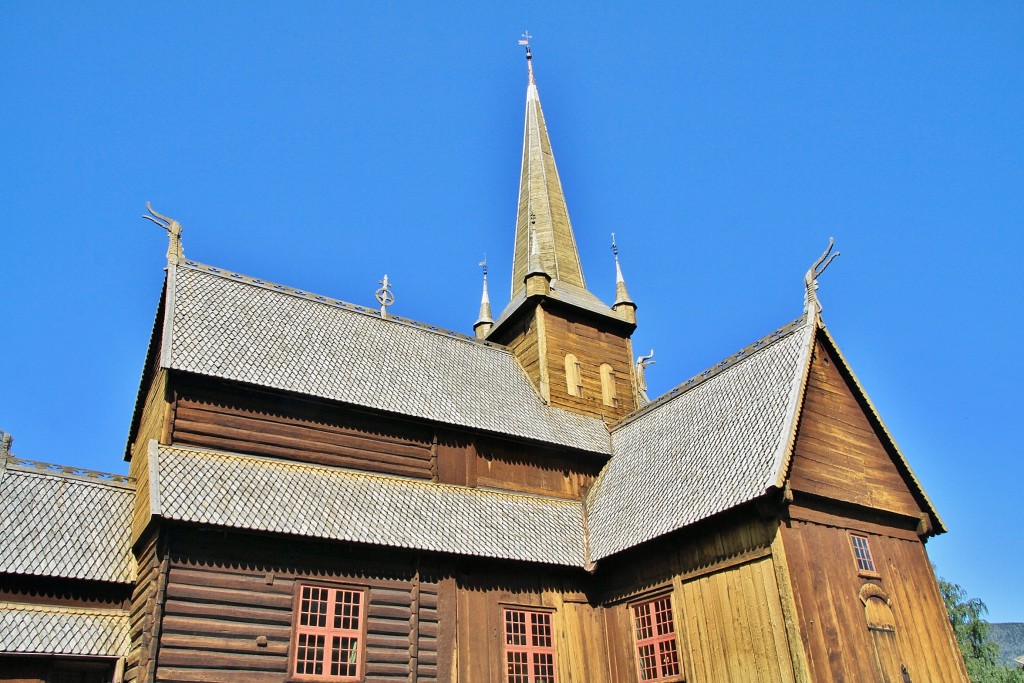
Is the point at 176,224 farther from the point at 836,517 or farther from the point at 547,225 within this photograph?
the point at 836,517

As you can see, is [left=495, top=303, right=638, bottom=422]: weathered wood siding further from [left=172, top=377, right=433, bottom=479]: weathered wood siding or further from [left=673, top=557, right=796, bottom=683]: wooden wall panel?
[left=673, top=557, right=796, bottom=683]: wooden wall panel

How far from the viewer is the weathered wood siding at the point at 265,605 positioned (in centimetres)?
1444

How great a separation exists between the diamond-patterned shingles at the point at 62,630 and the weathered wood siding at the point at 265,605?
2341 millimetres

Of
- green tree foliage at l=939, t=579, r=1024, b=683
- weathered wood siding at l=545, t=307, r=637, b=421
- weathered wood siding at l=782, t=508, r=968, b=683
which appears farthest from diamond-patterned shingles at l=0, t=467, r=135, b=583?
green tree foliage at l=939, t=579, r=1024, b=683

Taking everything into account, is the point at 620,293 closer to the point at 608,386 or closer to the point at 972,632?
the point at 608,386

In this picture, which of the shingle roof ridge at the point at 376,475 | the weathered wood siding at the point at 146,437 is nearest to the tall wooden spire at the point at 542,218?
the shingle roof ridge at the point at 376,475

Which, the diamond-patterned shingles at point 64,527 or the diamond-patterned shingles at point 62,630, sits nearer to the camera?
the diamond-patterned shingles at point 62,630

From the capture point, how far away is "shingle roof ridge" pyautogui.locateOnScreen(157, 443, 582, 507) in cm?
1688

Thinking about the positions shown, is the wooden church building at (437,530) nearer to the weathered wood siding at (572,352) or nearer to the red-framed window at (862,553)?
the red-framed window at (862,553)

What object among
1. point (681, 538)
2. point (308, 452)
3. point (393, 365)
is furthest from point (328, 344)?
point (681, 538)

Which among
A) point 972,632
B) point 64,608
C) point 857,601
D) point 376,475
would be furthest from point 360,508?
point 972,632

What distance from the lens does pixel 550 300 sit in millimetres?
27141

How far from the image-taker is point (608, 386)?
2723 centimetres

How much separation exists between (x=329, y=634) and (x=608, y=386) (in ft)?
46.5
